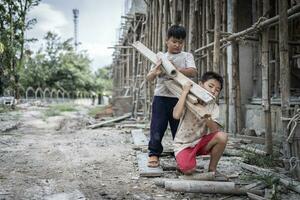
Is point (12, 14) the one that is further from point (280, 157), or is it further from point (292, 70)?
point (280, 157)

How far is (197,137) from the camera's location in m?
3.72

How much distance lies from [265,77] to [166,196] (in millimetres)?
2513

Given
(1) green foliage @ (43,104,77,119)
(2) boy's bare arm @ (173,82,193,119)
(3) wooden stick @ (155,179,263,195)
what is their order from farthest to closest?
(1) green foliage @ (43,104,77,119) < (2) boy's bare arm @ (173,82,193,119) < (3) wooden stick @ (155,179,263,195)

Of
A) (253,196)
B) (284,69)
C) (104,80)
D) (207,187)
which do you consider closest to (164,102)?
(207,187)

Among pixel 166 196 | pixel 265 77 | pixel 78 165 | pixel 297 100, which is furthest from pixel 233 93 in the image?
pixel 166 196

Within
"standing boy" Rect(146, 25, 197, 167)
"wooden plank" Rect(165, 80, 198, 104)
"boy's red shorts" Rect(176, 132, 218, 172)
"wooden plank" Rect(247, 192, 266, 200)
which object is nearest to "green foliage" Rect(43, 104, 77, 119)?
"standing boy" Rect(146, 25, 197, 167)

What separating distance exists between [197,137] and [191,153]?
171 millimetres

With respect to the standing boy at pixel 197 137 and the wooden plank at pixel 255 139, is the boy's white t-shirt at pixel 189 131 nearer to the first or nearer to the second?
the standing boy at pixel 197 137

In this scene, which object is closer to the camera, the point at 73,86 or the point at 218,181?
the point at 218,181

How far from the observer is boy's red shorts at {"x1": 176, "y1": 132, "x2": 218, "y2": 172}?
145 inches

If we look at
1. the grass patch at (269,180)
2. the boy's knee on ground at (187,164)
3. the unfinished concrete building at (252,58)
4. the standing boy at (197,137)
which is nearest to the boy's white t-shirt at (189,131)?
the standing boy at (197,137)

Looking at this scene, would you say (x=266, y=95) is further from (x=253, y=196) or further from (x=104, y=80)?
(x=104, y=80)

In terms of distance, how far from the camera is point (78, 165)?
4.60 m

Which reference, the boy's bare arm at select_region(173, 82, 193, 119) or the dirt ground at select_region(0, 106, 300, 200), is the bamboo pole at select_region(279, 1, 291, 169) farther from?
the boy's bare arm at select_region(173, 82, 193, 119)
